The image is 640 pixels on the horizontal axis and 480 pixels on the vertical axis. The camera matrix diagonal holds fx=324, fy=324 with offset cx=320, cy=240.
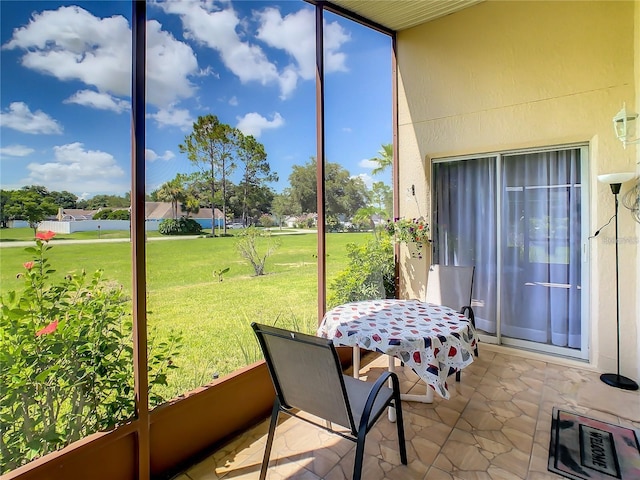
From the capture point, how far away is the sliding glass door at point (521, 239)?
3418mm

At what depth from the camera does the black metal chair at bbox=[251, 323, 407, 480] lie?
1.50 m

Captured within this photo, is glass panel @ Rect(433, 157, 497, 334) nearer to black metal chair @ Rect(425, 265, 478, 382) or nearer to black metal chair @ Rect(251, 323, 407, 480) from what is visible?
black metal chair @ Rect(425, 265, 478, 382)

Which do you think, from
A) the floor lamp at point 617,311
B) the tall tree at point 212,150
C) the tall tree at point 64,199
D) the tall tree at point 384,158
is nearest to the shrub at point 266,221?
the tall tree at point 212,150

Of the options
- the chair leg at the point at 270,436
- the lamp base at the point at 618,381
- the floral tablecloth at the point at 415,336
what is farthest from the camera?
the lamp base at the point at 618,381

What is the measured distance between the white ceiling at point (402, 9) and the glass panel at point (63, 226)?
2719 millimetres

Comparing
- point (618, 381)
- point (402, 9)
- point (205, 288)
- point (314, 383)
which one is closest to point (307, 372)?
point (314, 383)

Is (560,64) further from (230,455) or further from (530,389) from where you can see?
(230,455)

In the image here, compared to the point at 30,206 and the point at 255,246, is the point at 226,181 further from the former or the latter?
the point at 30,206

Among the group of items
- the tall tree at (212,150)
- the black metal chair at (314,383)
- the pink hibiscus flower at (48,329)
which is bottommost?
the black metal chair at (314,383)

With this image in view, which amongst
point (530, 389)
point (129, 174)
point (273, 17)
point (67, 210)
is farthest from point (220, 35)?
point (530, 389)

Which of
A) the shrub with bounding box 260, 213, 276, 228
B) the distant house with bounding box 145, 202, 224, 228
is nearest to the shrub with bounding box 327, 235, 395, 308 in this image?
the shrub with bounding box 260, 213, 276, 228

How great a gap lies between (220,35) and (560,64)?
3.33 m

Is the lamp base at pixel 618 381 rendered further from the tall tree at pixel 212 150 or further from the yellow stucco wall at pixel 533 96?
the tall tree at pixel 212 150

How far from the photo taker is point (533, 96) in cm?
343
